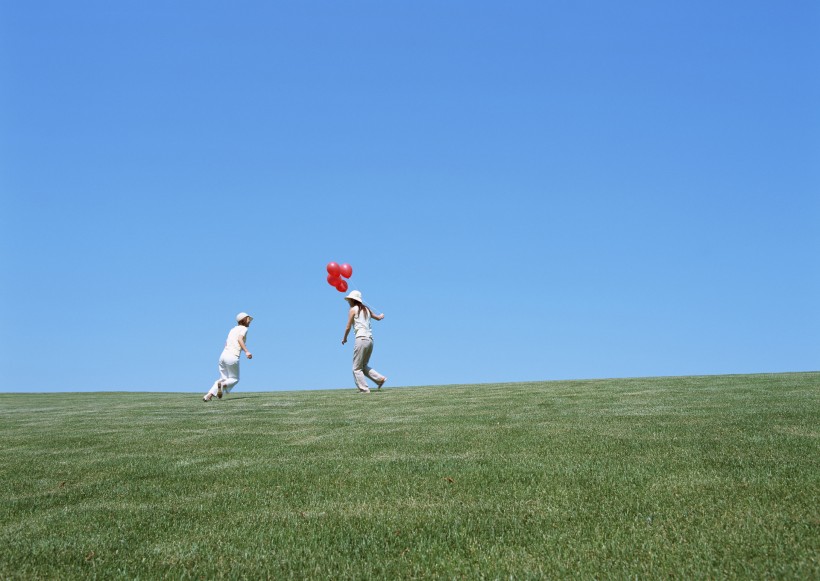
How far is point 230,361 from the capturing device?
733 inches

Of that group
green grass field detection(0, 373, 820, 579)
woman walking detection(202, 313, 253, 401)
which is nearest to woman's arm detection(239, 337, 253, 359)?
woman walking detection(202, 313, 253, 401)

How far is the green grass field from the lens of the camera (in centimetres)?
406

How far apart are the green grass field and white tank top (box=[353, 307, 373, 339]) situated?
27.1 feet

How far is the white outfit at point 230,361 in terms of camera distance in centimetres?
1864

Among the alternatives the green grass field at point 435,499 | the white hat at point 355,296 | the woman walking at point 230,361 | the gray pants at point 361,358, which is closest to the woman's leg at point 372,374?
the gray pants at point 361,358

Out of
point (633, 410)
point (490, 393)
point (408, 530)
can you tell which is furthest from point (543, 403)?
point (408, 530)

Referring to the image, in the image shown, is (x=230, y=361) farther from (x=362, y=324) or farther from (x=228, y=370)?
(x=362, y=324)

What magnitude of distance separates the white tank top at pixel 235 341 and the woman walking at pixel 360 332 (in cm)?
282

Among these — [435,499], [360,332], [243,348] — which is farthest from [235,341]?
[435,499]

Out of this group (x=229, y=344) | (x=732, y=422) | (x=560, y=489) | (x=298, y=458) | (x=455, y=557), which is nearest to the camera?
(x=455, y=557)

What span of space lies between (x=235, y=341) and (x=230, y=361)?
58 cm

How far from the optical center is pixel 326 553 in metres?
4.28

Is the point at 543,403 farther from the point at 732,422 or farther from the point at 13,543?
the point at 13,543

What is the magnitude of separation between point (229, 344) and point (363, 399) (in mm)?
5294
